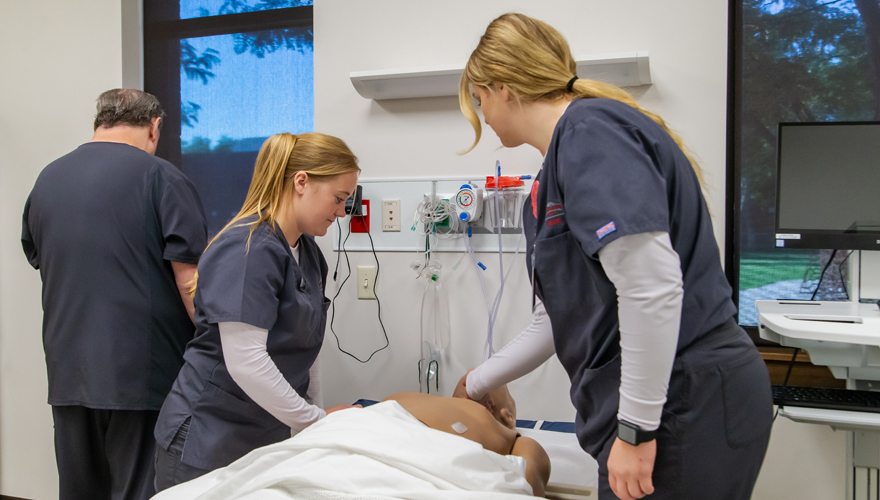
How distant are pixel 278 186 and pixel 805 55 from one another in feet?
5.79

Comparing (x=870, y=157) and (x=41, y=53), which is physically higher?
(x=41, y=53)

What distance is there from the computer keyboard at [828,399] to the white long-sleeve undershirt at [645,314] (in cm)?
83

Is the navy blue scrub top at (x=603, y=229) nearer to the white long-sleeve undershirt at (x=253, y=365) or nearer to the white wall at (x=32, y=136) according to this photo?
the white long-sleeve undershirt at (x=253, y=365)

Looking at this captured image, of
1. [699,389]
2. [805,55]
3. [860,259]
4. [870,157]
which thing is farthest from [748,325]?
[699,389]

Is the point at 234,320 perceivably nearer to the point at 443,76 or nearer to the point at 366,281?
the point at 366,281

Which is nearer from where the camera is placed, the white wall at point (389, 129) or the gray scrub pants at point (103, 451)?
the gray scrub pants at point (103, 451)

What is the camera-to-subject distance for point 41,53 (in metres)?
2.36

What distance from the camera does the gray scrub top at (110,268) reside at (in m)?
1.62

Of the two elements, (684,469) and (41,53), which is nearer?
(684,469)

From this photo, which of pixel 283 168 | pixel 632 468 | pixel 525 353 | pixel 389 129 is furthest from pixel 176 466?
pixel 389 129

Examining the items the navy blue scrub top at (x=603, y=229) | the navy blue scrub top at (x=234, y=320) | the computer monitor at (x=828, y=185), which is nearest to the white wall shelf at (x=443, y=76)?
the computer monitor at (x=828, y=185)

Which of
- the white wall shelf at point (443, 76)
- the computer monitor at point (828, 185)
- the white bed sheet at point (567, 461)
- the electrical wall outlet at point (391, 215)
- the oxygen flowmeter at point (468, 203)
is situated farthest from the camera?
the electrical wall outlet at point (391, 215)

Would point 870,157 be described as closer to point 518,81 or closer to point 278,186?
point 518,81

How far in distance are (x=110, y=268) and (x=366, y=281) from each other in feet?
2.76
